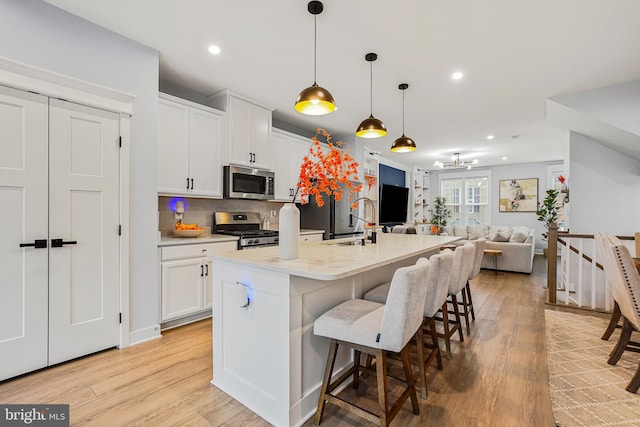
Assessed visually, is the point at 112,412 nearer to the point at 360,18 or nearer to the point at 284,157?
the point at 360,18

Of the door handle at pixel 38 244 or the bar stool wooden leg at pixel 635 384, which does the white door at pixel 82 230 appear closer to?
the door handle at pixel 38 244

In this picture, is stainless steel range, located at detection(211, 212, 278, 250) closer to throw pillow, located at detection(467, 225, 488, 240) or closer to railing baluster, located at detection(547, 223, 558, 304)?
railing baluster, located at detection(547, 223, 558, 304)

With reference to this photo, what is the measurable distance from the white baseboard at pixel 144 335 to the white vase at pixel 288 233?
1841 mm

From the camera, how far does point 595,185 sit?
4660mm

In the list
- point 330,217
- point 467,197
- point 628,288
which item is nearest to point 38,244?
point 330,217

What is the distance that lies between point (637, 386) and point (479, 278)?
373 centimetres

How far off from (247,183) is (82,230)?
1.91 meters

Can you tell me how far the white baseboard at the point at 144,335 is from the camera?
2732 mm

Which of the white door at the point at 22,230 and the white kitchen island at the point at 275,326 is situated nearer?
the white kitchen island at the point at 275,326

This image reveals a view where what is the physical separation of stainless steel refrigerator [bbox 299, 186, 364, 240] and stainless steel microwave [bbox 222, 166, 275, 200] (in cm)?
106

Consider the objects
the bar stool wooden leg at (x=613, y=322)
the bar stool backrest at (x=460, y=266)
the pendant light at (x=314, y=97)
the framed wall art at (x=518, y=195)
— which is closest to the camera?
the pendant light at (x=314, y=97)

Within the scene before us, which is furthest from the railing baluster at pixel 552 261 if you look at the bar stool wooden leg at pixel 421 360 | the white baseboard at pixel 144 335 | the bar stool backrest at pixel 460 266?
the white baseboard at pixel 144 335

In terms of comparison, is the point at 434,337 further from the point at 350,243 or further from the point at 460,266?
the point at 350,243

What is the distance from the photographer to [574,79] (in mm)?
3393
